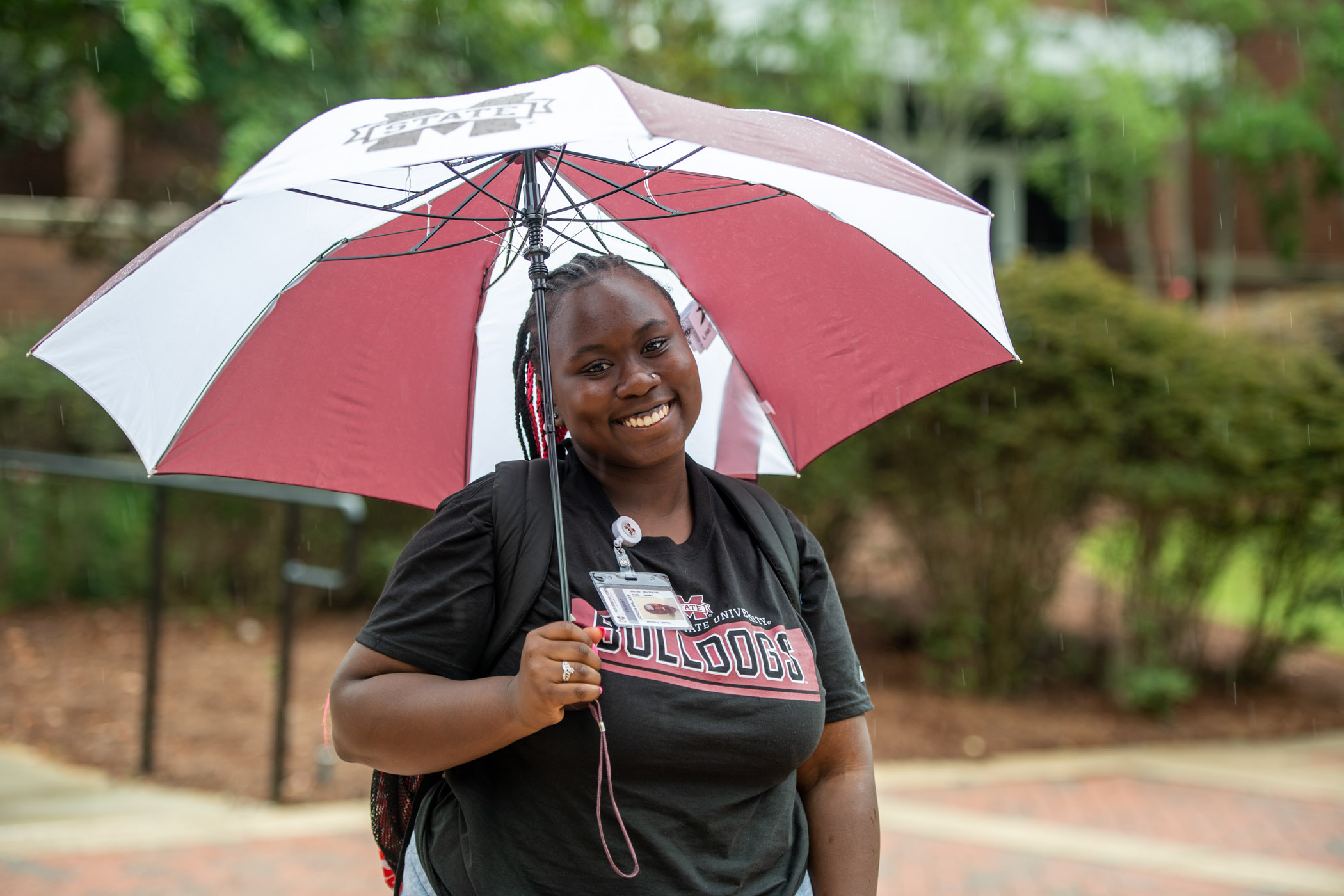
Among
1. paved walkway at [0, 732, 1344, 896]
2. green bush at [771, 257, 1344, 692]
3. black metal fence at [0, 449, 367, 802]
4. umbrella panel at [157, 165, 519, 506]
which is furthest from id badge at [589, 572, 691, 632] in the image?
green bush at [771, 257, 1344, 692]

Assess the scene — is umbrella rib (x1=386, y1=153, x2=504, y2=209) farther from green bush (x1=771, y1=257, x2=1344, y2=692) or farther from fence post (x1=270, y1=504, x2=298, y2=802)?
green bush (x1=771, y1=257, x2=1344, y2=692)

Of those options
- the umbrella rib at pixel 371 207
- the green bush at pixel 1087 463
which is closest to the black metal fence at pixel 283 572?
the green bush at pixel 1087 463

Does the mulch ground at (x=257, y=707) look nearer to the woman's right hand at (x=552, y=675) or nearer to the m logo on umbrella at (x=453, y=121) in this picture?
the woman's right hand at (x=552, y=675)

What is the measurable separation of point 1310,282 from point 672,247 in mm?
22331

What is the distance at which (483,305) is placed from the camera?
7.93ft

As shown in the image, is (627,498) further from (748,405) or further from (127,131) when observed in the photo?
(127,131)

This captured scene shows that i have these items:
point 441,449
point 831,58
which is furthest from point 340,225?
point 831,58

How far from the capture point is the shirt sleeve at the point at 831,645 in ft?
6.72

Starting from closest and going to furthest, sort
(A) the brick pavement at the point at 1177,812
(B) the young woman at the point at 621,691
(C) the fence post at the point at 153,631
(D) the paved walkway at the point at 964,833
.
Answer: (B) the young woman at the point at 621,691, (D) the paved walkway at the point at 964,833, (A) the brick pavement at the point at 1177,812, (C) the fence post at the point at 153,631

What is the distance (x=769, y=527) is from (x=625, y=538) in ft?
0.88

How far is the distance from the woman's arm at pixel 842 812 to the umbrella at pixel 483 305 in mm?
627

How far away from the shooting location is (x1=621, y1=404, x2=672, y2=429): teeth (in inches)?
78.0

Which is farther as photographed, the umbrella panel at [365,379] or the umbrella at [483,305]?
the umbrella panel at [365,379]

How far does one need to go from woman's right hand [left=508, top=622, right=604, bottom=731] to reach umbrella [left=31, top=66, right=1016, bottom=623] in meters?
0.40
